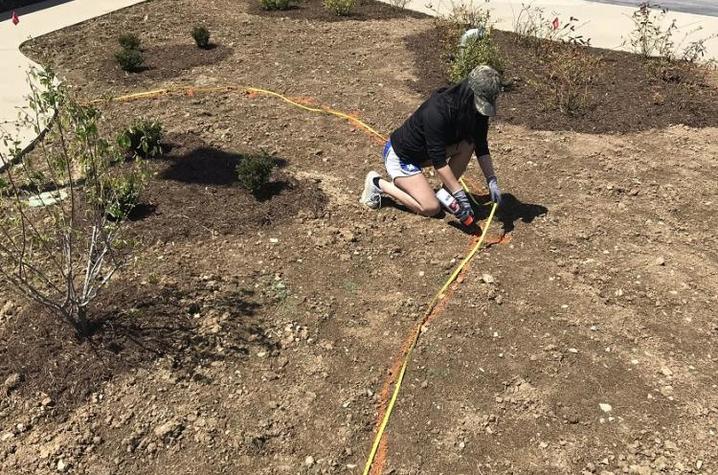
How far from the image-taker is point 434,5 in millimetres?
10906

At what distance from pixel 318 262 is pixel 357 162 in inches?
64.5

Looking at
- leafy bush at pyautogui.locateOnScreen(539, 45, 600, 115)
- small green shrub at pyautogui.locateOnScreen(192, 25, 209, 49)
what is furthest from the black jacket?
small green shrub at pyautogui.locateOnScreen(192, 25, 209, 49)

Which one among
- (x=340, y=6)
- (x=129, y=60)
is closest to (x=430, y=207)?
(x=129, y=60)

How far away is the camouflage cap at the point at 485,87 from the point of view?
4340 millimetres

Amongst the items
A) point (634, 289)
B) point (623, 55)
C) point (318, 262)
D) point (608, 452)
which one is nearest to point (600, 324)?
point (634, 289)

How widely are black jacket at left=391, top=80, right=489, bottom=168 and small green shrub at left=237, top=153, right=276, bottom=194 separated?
1218mm

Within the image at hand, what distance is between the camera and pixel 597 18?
10211 millimetres

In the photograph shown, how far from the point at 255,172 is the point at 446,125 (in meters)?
1.65

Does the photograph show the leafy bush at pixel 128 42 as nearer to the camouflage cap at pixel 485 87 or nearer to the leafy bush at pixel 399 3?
the leafy bush at pixel 399 3

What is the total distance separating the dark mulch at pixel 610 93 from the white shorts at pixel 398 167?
2167mm

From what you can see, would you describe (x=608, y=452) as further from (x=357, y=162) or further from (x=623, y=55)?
(x=623, y=55)

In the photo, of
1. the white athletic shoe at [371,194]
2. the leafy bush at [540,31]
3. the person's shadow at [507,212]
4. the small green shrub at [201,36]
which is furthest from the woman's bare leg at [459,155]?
the small green shrub at [201,36]

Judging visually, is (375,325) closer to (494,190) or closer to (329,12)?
(494,190)

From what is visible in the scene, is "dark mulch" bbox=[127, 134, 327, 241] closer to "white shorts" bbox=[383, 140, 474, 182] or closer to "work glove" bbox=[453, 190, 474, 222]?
"white shorts" bbox=[383, 140, 474, 182]
